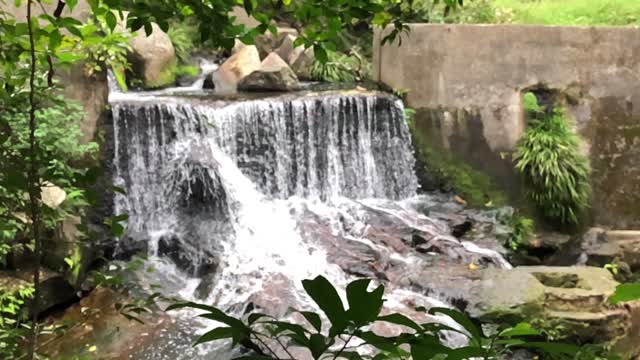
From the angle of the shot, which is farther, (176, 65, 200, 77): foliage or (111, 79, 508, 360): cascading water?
(176, 65, 200, 77): foliage

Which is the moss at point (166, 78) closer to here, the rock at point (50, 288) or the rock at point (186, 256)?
the rock at point (186, 256)

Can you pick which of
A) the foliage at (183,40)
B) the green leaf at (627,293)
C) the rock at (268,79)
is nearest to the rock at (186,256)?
the rock at (268,79)

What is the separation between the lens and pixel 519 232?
7.14 m

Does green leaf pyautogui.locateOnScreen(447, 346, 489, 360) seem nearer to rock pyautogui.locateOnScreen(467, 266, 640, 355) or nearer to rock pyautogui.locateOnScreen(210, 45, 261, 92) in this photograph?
rock pyautogui.locateOnScreen(467, 266, 640, 355)

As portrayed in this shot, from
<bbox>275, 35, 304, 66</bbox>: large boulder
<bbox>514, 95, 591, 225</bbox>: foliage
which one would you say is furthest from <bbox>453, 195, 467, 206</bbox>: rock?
<bbox>275, 35, 304, 66</bbox>: large boulder

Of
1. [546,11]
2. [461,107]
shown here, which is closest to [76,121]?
[461,107]

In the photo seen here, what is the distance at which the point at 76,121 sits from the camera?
621 cm

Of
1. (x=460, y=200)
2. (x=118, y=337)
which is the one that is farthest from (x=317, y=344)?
(x=460, y=200)

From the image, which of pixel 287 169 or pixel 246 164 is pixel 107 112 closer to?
pixel 246 164

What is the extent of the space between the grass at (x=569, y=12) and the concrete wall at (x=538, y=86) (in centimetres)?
127

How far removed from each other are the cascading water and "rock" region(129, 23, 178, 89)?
0.74 m

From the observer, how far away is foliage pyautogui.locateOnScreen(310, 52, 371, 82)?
9859mm

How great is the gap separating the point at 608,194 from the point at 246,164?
4701mm

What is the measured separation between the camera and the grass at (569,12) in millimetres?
8578
